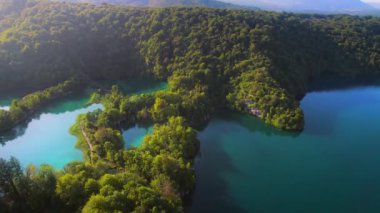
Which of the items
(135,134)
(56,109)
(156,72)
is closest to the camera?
(135,134)

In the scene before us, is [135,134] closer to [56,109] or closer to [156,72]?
[56,109]

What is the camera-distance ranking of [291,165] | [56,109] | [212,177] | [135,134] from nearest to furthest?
1. [212,177]
2. [291,165]
3. [135,134]
4. [56,109]

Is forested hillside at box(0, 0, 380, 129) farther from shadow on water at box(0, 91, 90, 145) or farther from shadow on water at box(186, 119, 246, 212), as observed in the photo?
shadow on water at box(186, 119, 246, 212)

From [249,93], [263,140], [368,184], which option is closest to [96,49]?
[249,93]

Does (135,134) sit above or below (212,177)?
above

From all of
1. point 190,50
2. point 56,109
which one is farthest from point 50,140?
point 190,50

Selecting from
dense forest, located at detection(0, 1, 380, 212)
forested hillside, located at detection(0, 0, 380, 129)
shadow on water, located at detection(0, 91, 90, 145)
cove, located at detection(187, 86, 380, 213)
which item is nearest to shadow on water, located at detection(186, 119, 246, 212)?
cove, located at detection(187, 86, 380, 213)
